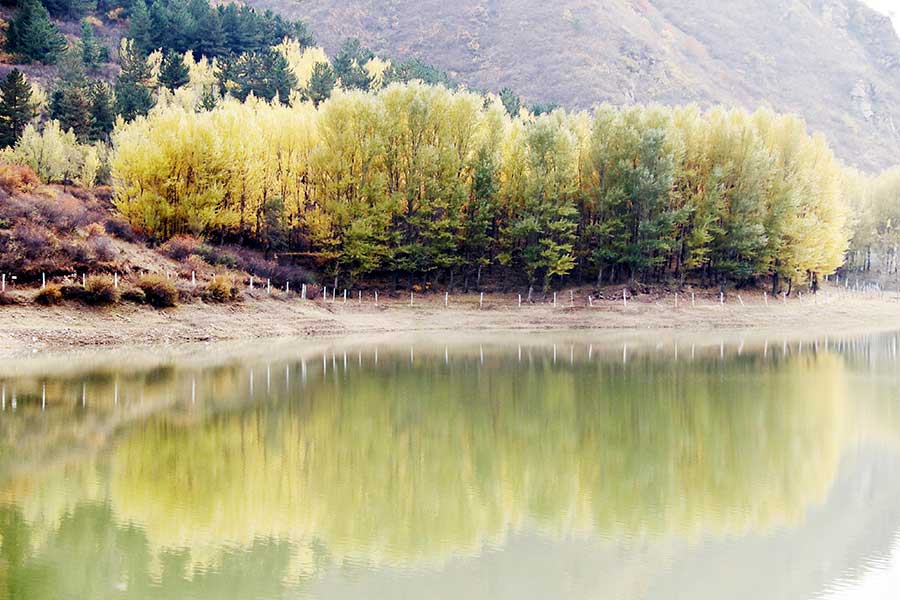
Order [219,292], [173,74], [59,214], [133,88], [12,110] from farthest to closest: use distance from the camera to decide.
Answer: [173,74], [133,88], [12,110], [59,214], [219,292]

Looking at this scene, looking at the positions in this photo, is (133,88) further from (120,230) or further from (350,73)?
(120,230)

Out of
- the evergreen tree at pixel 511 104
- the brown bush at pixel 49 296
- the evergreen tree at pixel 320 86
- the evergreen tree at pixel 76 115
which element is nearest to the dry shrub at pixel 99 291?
the brown bush at pixel 49 296

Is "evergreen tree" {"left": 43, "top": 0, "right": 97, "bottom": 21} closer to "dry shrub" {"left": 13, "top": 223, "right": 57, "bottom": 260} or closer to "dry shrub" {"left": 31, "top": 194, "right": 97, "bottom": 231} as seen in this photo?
"dry shrub" {"left": 31, "top": 194, "right": 97, "bottom": 231}

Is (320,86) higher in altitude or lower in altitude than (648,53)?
lower

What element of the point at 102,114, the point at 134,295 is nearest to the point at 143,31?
the point at 102,114

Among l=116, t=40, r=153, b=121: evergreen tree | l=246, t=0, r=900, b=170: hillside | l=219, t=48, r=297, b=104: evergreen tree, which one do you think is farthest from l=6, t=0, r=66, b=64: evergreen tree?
l=246, t=0, r=900, b=170: hillside

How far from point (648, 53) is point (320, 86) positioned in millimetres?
83496

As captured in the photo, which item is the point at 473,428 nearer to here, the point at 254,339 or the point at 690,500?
the point at 690,500

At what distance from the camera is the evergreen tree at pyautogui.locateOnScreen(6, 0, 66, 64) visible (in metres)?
90.0

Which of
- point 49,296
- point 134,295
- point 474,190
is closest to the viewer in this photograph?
point 49,296

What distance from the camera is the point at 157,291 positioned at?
126ft

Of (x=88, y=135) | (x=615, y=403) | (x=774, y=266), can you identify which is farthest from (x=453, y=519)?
(x=88, y=135)

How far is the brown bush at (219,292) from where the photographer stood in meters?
41.5

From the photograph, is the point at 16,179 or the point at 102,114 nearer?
the point at 16,179
